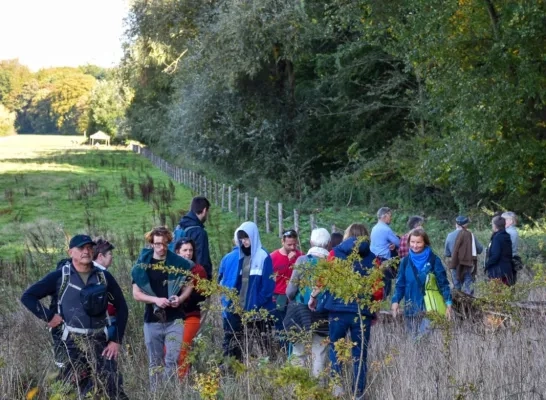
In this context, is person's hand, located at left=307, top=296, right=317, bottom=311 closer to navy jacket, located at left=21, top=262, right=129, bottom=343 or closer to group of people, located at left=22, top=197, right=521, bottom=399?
group of people, located at left=22, top=197, right=521, bottom=399

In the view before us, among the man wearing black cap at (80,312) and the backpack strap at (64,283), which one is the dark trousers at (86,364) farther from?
the backpack strap at (64,283)

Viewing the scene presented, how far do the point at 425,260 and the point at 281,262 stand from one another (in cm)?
148

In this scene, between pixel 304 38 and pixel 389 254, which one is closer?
pixel 389 254

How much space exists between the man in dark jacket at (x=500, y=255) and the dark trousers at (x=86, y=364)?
22.4 feet

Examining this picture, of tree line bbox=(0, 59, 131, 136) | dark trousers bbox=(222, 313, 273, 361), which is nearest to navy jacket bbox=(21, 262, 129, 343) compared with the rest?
dark trousers bbox=(222, 313, 273, 361)

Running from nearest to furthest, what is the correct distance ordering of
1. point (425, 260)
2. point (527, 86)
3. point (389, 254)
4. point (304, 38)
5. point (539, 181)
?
point (425, 260), point (389, 254), point (527, 86), point (539, 181), point (304, 38)

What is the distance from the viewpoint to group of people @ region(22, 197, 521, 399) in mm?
7215

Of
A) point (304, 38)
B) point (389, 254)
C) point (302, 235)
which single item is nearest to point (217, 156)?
point (304, 38)

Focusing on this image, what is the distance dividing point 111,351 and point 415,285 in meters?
3.40

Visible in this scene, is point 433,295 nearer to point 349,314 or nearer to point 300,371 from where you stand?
point 349,314

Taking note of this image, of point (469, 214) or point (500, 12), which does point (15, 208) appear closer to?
point (469, 214)

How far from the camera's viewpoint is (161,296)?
27.9ft

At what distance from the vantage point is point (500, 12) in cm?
2056

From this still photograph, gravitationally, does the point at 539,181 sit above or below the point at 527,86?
below
